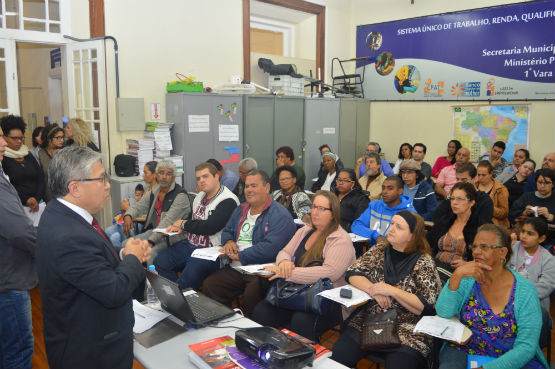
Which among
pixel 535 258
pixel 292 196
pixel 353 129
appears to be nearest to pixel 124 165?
pixel 292 196

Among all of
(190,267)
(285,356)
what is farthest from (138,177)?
(285,356)

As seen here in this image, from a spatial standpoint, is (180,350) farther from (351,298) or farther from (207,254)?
(207,254)

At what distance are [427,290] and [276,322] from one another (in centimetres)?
105

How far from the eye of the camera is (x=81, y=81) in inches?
234

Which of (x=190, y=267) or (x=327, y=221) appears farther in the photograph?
(x=190, y=267)

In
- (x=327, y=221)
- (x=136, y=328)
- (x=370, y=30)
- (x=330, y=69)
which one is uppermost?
(x=370, y=30)

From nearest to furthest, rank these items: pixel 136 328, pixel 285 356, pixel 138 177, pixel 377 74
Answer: pixel 285 356, pixel 136 328, pixel 138 177, pixel 377 74

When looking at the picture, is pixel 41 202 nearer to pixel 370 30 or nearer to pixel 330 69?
pixel 330 69

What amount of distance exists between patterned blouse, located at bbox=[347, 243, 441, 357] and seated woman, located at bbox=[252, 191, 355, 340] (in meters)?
0.23

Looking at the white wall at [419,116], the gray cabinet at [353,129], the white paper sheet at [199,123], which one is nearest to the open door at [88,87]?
the white paper sheet at [199,123]

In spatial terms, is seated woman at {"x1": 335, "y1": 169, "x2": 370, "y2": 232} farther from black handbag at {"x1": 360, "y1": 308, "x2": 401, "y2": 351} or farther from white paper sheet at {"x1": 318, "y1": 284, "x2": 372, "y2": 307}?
black handbag at {"x1": 360, "y1": 308, "x2": 401, "y2": 351}

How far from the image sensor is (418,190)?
4664mm

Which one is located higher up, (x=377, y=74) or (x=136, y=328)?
(x=377, y=74)

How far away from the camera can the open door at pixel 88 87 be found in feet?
19.0
